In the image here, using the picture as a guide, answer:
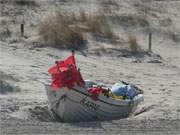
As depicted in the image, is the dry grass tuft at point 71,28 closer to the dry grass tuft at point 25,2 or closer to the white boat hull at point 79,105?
the dry grass tuft at point 25,2

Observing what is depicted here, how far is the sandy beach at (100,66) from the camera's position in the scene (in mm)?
16922

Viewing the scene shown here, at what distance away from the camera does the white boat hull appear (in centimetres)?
1725

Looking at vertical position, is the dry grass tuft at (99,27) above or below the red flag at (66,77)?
below

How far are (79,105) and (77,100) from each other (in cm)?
13

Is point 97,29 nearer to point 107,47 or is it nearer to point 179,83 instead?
point 107,47

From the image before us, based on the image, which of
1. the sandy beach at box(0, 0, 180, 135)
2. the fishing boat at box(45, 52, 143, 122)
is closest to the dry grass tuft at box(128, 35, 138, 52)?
the sandy beach at box(0, 0, 180, 135)

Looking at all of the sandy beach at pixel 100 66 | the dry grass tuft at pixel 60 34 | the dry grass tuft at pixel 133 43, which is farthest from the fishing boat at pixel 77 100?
the dry grass tuft at pixel 133 43

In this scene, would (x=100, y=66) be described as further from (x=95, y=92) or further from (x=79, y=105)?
(x=79, y=105)

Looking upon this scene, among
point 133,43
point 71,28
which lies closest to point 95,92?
point 133,43

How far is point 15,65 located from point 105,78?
7.46ft

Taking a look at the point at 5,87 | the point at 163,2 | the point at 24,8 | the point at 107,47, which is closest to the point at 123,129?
the point at 5,87

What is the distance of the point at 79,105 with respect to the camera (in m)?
17.4

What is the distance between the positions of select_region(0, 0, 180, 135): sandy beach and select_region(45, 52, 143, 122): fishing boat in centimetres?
35

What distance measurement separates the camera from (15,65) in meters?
21.9
